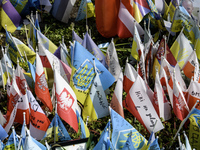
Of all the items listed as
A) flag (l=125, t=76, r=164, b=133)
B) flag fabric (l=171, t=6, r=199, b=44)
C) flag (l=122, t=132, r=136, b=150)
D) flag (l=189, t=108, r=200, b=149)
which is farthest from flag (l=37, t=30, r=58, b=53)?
flag (l=189, t=108, r=200, b=149)

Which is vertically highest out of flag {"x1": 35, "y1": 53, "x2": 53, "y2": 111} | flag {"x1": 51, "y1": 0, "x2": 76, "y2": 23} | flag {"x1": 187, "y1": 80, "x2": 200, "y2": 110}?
flag {"x1": 51, "y1": 0, "x2": 76, "y2": 23}

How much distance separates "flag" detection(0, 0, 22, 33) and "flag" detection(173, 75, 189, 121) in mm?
5137

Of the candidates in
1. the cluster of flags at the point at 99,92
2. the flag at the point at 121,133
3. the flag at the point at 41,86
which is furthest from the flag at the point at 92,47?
the flag at the point at 121,133

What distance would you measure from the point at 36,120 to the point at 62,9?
4458mm

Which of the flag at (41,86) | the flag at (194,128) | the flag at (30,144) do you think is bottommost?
the flag at (194,128)

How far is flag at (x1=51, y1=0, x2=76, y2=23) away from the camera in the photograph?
9797 mm

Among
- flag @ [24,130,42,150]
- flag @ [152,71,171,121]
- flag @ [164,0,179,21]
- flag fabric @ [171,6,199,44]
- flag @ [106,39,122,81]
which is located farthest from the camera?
flag @ [164,0,179,21]

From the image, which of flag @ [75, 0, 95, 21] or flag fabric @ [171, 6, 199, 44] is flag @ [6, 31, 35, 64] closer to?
flag @ [75, 0, 95, 21]

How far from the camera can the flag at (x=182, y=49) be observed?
793 cm

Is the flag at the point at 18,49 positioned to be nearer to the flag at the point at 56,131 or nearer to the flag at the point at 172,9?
the flag at the point at 56,131

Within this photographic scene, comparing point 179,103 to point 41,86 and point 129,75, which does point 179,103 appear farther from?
point 41,86

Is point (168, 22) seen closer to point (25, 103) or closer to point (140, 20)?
point (140, 20)

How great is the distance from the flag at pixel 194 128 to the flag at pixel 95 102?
1716 mm

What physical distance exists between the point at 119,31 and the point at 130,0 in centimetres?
86
